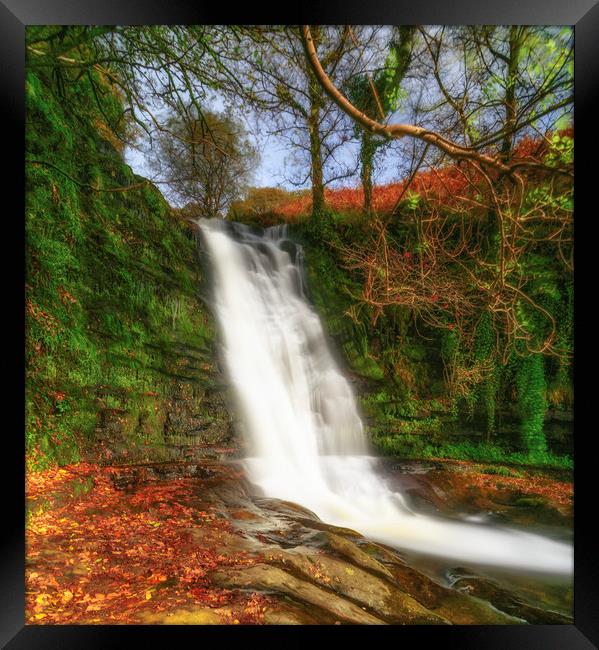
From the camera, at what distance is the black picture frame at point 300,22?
1.86m

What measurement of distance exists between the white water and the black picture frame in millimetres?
444

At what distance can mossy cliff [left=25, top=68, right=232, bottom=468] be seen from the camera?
220cm

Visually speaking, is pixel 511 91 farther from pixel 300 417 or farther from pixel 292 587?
pixel 292 587

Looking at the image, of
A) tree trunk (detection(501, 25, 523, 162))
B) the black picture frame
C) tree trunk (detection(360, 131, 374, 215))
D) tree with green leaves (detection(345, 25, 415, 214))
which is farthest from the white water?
tree trunk (detection(501, 25, 523, 162))

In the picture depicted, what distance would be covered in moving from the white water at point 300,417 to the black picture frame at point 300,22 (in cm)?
44

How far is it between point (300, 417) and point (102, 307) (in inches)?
82.1

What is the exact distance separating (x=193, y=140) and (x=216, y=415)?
2.52m

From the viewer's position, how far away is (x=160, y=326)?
2748 mm

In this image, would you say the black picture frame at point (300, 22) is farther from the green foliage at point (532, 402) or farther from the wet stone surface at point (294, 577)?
the green foliage at point (532, 402)

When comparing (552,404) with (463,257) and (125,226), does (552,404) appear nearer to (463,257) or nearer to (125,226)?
(463,257)
